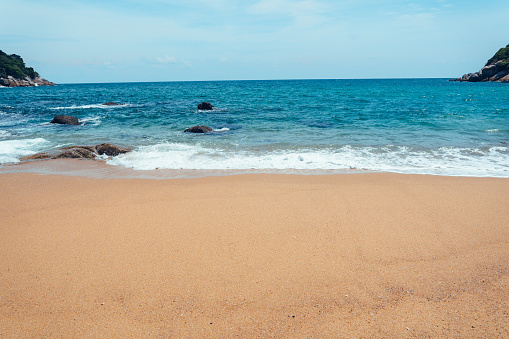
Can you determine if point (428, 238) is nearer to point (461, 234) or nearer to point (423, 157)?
point (461, 234)

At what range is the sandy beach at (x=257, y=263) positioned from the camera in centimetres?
289

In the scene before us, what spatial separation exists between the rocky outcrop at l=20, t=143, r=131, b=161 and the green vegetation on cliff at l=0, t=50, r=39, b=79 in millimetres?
95496

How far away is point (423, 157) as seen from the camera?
31.1 feet

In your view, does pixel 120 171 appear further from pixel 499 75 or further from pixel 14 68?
pixel 14 68

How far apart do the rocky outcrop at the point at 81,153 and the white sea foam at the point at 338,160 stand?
541mm

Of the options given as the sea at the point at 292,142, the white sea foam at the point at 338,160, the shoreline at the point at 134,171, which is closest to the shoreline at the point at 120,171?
the shoreline at the point at 134,171

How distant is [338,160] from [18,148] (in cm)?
1181

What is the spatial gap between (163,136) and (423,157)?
10.8m

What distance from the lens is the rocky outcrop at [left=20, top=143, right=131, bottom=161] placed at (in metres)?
9.67

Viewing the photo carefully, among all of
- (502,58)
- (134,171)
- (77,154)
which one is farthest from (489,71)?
(77,154)

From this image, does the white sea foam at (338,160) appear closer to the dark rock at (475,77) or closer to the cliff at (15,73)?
the dark rock at (475,77)

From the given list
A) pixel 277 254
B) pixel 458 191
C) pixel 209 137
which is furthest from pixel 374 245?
pixel 209 137

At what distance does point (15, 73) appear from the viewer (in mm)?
84500

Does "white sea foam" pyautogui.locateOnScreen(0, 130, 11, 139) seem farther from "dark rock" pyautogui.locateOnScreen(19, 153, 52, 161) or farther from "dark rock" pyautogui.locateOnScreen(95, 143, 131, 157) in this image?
"dark rock" pyautogui.locateOnScreen(95, 143, 131, 157)
